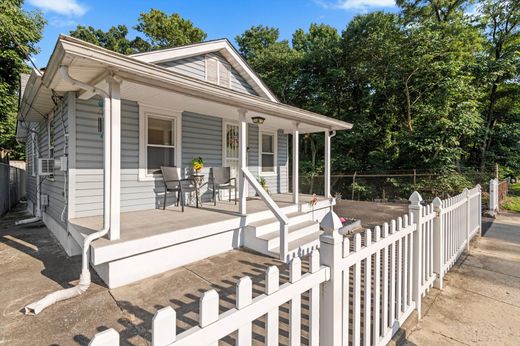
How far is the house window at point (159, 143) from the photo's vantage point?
531 cm

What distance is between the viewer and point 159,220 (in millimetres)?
4238

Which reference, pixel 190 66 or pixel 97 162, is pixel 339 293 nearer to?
pixel 97 162

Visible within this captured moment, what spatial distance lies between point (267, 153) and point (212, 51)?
10.9 feet

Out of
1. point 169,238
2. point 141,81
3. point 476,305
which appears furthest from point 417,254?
point 141,81

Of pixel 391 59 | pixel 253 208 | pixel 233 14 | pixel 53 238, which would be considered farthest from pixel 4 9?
pixel 391 59

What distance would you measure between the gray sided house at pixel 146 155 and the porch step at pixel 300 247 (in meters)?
0.02

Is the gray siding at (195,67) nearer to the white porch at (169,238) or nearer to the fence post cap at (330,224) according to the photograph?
the white porch at (169,238)

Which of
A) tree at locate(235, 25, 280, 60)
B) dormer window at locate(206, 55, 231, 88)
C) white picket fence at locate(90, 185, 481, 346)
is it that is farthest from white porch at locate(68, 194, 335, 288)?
tree at locate(235, 25, 280, 60)

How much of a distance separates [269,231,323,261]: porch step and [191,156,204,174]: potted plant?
262 cm

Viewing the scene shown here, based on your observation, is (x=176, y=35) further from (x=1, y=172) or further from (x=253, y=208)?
(x=253, y=208)

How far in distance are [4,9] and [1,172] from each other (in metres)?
8.04

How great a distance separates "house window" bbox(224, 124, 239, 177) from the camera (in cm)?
686

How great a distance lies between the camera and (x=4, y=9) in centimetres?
1065

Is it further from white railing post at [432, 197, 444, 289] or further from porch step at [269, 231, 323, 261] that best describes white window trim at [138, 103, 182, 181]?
white railing post at [432, 197, 444, 289]
